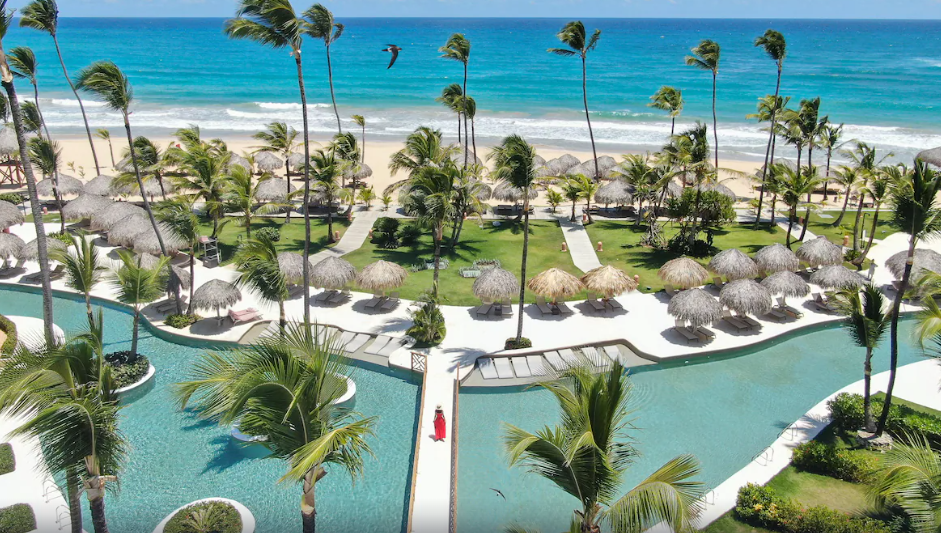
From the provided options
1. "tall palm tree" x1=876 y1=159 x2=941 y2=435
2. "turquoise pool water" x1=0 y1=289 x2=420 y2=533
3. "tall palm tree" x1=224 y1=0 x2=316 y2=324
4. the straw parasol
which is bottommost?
"turquoise pool water" x1=0 y1=289 x2=420 y2=533

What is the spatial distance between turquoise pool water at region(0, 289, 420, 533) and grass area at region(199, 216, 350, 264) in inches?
458

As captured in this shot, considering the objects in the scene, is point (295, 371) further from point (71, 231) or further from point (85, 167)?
point (85, 167)

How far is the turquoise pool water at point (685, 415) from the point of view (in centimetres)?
1402

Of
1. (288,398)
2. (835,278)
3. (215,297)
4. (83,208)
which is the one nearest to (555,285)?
(835,278)

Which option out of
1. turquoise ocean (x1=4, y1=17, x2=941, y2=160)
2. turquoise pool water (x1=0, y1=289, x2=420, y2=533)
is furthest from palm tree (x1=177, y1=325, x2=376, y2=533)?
turquoise ocean (x1=4, y1=17, x2=941, y2=160)

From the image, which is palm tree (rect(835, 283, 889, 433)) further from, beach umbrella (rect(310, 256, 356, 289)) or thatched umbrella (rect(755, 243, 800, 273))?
beach umbrella (rect(310, 256, 356, 289))

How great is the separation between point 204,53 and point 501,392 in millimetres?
135249

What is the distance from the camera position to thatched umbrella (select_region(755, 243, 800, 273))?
24547mm

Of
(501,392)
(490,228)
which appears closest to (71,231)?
(490,228)

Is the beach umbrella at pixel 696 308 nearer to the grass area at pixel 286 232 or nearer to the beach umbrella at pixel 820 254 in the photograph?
the beach umbrella at pixel 820 254

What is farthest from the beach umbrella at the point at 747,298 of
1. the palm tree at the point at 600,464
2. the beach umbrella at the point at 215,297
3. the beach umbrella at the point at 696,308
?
the beach umbrella at the point at 215,297

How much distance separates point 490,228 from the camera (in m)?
33.5

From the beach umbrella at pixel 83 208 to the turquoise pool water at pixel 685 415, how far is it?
23.2 metres

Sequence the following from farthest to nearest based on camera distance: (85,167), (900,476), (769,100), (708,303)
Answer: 1. (85,167)
2. (769,100)
3. (708,303)
4. (900,476)
